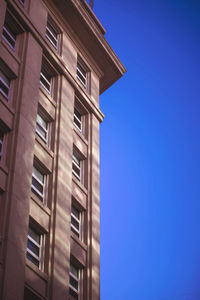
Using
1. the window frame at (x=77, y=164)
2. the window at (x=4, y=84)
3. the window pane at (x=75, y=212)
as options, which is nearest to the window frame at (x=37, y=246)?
the window pane at (x=75, y=212)

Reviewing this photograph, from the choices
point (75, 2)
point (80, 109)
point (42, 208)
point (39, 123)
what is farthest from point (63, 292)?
point (75, 2)

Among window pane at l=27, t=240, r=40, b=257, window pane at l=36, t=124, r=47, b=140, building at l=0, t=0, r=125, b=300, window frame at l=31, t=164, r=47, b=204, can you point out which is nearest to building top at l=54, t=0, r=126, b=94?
building at l=0, t=0, r=125, b=300

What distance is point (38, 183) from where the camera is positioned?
26.3 metres

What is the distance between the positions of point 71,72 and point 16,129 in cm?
1023

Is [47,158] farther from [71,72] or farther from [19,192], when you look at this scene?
[71,72]

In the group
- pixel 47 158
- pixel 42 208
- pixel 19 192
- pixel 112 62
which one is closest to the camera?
pixel 19 192

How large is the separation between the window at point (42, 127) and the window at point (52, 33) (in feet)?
23.7

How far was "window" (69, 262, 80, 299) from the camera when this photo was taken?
83.6 feet

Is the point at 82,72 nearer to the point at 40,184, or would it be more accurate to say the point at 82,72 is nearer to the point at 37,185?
the point at 40,184

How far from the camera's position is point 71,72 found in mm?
34219

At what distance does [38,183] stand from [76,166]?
503 cm

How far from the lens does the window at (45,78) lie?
31884 mm

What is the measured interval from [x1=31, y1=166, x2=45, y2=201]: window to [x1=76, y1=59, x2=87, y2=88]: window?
11.6 meters

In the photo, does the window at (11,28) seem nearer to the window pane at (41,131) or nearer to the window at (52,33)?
the window at (52,33)
